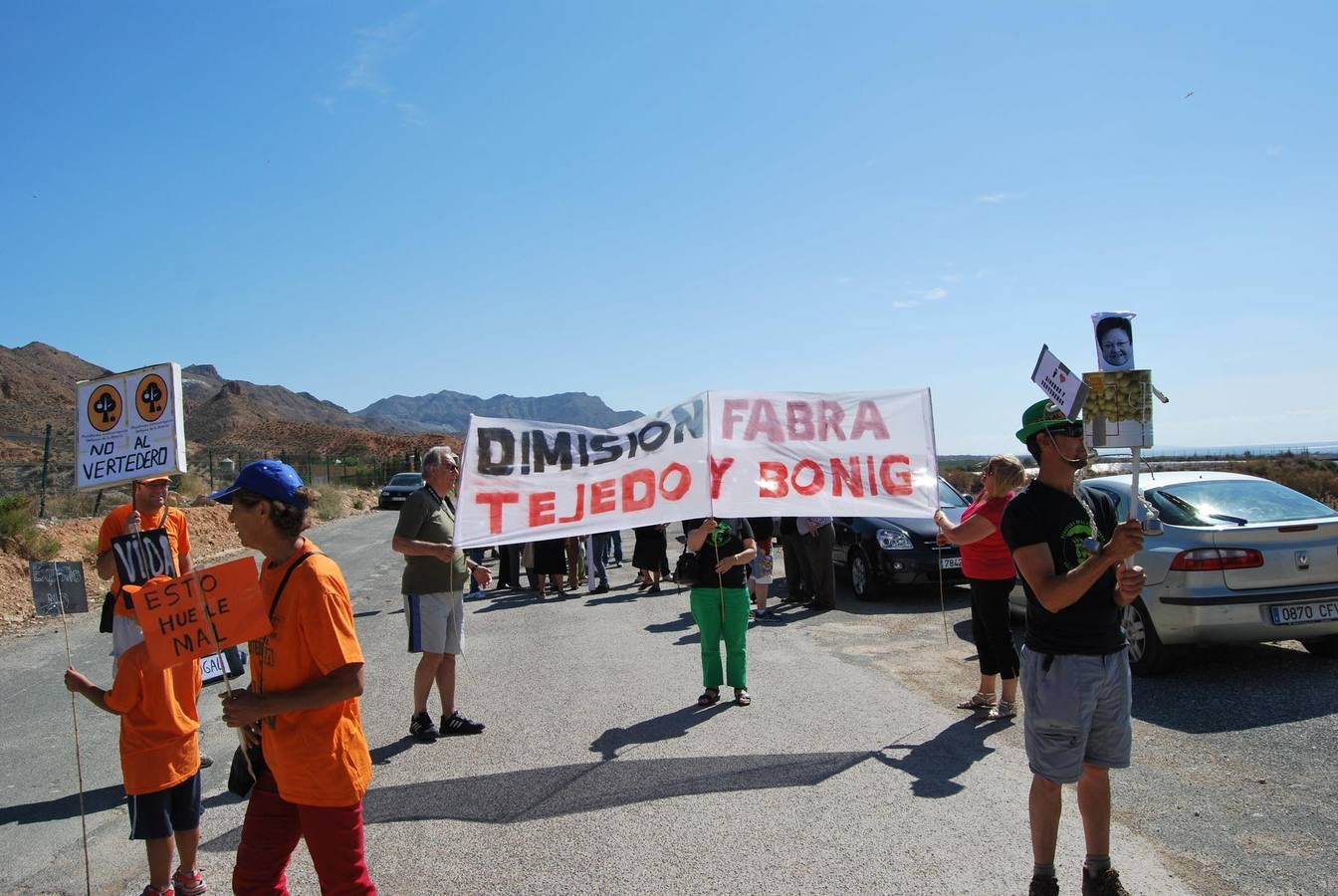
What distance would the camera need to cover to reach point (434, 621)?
608cm

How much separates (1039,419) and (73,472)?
16198 mm

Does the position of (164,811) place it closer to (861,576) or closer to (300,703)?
(300,703)

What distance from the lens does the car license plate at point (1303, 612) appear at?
20.9 ft

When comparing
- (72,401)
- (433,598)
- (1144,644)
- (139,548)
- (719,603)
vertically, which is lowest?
(1144,644)

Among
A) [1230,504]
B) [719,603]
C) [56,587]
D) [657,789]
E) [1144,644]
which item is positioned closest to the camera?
[56,587]

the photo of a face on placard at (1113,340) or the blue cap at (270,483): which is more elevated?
the photo of a face on placard at (1113,340)

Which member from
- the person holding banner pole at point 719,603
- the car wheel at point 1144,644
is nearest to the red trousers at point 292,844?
the person holding banner pole at point 719,603

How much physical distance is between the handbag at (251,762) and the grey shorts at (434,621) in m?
2.78

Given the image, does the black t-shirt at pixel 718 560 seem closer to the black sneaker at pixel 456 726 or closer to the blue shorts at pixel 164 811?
the black sneaker at pixel 456 726

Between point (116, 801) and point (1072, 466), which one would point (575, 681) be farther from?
point (1072, 466)

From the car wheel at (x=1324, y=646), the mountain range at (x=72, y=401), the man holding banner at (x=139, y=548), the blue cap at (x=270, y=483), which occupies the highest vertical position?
the mountain range at (x=72, y=401)

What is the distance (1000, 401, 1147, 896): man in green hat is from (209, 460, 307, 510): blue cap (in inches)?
105

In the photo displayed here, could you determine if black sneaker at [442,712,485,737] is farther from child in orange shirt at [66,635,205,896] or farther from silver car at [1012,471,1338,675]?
silver car at [1012,471,1338,675]

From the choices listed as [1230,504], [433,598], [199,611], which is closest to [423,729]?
[433,598]
